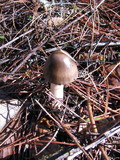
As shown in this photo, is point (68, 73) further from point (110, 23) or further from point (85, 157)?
point (110, 23)

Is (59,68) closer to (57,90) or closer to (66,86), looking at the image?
(57,90)

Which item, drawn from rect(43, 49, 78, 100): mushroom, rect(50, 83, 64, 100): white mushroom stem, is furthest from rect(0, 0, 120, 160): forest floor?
rect(43, 49, 78, 100): mushroom

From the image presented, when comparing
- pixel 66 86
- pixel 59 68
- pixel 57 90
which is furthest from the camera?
pixel 66 86

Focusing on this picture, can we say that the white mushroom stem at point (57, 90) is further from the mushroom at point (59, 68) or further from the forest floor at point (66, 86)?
the mushroom at point (59, 68)

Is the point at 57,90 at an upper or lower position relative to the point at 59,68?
lower

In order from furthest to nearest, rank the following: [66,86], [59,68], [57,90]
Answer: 1. [66,86]
2. [57,90]
3. [59,68]

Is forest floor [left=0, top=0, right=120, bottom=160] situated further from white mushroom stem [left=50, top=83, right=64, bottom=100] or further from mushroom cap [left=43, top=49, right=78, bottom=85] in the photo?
mushroom cap [left=43, top=49, right=78, bottom=85]

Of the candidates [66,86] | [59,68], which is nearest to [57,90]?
[66,86]

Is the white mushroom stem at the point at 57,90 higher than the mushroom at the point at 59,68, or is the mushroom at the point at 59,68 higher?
the mushroom at the point at 59,68

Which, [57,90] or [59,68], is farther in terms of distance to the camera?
[57,90]

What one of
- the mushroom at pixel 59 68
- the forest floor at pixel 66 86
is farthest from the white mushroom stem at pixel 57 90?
the mushroom at pixel 59 68

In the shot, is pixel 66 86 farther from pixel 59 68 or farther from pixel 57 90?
pixel 59 68
